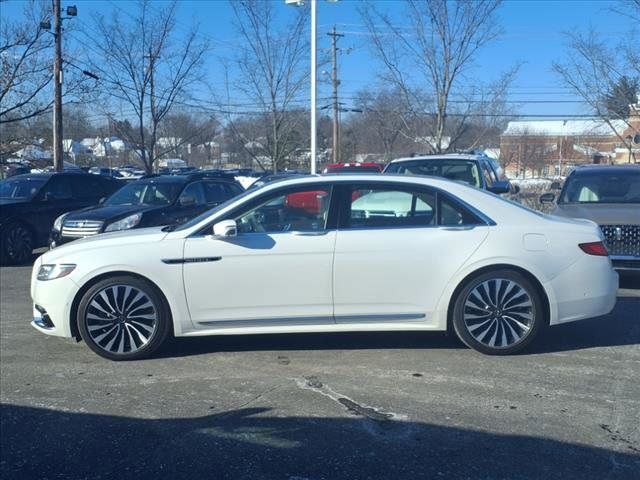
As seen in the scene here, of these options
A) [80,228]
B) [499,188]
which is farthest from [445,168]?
[80,228]

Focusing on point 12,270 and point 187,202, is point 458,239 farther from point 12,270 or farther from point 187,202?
point 12,270

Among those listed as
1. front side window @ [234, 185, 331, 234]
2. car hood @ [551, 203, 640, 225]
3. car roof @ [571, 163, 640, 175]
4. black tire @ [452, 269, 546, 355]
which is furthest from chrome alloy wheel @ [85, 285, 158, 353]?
car roof @ [571, 163, 640, 175]

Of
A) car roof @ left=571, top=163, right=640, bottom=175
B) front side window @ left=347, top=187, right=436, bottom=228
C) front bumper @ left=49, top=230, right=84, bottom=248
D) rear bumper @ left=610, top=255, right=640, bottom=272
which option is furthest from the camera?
front bumper @ left=49, top=230, right=84, bottom=248

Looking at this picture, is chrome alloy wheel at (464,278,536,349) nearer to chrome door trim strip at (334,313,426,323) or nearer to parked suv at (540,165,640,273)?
chrome door trim strip at (334,313,426,323)

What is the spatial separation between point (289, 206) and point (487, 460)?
2831 mm

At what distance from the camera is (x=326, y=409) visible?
4.68m

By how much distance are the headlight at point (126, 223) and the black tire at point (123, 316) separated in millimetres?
5185

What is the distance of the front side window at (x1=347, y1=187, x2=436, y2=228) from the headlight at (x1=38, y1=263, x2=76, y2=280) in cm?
240

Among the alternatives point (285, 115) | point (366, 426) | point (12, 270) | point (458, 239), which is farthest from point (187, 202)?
point (285, 115)

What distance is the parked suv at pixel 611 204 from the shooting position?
8547 mm

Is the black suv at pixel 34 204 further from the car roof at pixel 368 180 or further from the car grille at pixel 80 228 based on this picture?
the car roof at pixel 368 180

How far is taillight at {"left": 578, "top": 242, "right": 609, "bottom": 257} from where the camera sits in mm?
5852

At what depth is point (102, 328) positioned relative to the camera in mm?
5812

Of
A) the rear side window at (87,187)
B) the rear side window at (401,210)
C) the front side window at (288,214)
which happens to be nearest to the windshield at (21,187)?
the rear side window at (87,187)
